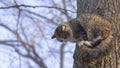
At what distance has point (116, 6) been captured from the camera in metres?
2.37

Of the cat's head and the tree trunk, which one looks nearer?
the tree trunk

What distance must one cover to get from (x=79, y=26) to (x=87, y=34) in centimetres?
21

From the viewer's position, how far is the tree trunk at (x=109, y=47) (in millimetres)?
2111

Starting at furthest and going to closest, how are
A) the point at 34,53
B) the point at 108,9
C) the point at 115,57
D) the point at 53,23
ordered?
the point at 34,53, the point at 53,23, the point at 108,9, the point at 115,57

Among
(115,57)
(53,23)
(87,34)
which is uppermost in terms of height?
(87,34)

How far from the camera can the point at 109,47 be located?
213 cm

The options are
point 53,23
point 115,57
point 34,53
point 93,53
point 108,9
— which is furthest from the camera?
point 34,53

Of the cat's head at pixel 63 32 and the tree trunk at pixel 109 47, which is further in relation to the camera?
the cat's head at pixel 63 32

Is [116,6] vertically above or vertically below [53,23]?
above

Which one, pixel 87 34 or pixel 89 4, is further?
pixel 89 4

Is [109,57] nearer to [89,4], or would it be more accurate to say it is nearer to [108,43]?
[108,43]

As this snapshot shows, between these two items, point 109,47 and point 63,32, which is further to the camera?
point 63,32

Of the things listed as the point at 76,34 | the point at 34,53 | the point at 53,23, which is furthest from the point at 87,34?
the point at 34,53

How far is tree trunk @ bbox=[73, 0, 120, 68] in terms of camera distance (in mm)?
2111
